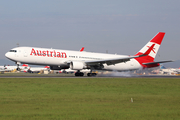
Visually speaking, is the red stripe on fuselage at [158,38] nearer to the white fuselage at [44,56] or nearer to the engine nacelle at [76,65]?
the white fuselage at [44,56]

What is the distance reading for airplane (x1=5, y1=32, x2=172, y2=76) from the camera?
42062 mm

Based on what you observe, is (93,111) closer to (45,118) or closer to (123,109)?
(123,109)

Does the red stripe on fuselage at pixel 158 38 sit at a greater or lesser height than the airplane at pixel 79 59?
greater

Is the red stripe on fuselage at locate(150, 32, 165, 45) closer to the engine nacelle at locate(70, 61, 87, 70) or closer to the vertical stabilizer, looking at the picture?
the vertical stabilizer

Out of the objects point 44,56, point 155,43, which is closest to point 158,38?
point 155,43

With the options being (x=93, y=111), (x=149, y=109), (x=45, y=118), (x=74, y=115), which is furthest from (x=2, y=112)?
(x=149, y=109)

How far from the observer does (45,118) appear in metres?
9.97

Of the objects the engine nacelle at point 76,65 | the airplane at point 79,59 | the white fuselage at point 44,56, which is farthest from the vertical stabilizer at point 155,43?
the engine nacelle at point 76,65

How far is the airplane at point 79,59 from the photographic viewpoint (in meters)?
42.1

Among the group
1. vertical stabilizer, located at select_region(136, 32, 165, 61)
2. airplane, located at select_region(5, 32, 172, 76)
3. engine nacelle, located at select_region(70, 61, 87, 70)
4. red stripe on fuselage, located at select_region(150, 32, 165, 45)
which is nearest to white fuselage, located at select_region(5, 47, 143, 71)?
airplane, located at select_region(5, 32, 172, 76)

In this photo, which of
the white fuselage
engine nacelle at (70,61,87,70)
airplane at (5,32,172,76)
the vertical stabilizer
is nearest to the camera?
the white fuselage

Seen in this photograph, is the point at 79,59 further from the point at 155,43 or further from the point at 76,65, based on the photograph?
the point at 155,43

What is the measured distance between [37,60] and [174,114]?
33.6 m

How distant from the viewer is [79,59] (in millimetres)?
45938
